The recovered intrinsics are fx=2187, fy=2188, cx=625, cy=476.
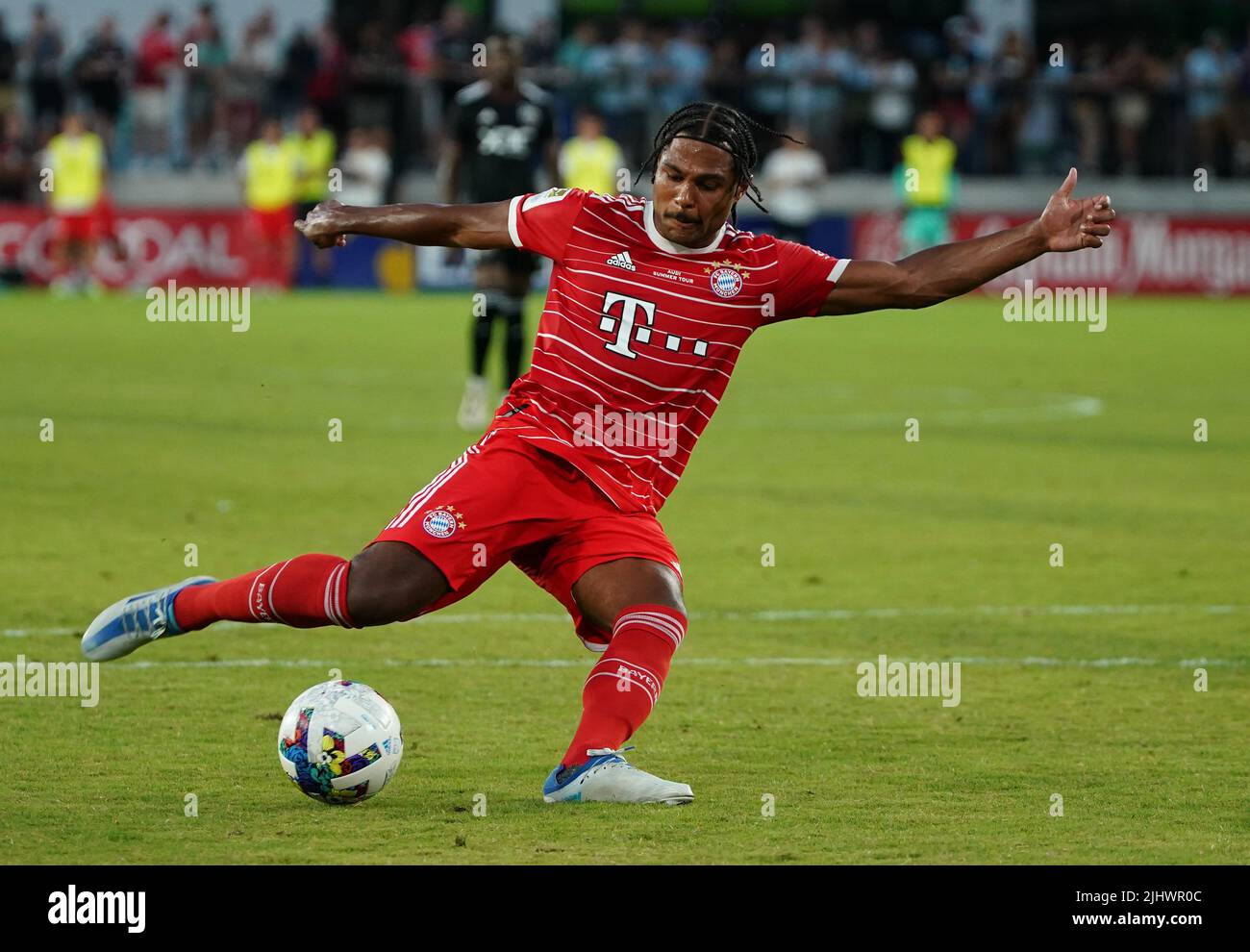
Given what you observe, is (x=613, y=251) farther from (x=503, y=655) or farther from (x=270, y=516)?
(x=270, y=516)

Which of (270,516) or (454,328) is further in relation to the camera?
(454,328)

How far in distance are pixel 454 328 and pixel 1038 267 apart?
29.4 feet

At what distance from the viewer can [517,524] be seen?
592 cm

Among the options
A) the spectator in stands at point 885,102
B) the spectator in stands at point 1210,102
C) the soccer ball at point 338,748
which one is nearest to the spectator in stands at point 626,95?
the spectator in stands at point 885,102

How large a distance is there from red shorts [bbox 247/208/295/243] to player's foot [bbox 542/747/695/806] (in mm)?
23751

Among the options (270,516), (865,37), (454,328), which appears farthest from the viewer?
(865,37)

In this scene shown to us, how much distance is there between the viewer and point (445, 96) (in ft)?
97.0

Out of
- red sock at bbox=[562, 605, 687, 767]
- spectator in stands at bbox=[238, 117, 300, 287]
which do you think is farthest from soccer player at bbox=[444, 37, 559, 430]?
spectator in stands at bbox=[238, 117, 300, 287]

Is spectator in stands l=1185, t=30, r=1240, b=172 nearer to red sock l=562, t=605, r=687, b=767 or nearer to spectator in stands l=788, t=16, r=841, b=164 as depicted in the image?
spectator in stands l=788, t=16, r=841, b=164

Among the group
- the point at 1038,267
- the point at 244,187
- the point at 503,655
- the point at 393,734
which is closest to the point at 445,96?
the point at 244,187

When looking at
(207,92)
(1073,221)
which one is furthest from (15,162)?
(1073,221)

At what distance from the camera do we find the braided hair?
19.4 ft
